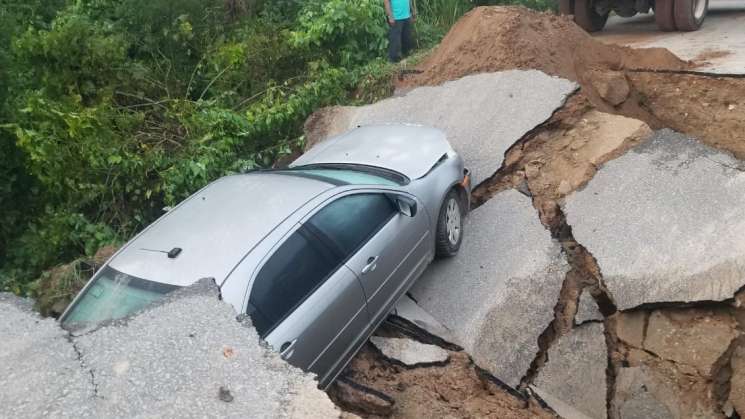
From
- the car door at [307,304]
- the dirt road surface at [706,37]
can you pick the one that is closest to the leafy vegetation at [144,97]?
the car door at [307,304]

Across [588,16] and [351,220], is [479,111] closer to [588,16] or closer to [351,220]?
[351,220]

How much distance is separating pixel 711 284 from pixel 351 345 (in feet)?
9.07

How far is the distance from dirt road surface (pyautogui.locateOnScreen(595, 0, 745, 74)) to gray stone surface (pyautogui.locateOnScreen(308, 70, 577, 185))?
2224 mm

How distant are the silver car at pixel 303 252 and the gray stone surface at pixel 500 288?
311 millimetres

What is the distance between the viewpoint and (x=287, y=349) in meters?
3.96

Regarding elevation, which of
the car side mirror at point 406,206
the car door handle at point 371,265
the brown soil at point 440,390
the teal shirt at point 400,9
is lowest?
the brown soil at point 440,390

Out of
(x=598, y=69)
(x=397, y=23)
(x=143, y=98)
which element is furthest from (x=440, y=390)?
(x=397, y=23)

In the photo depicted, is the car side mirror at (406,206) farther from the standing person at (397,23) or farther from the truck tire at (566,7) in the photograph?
the truck tire at (566,7)

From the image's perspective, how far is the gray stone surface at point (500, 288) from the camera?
5.23 meters

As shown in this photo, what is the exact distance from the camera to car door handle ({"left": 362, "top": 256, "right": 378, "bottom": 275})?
4.70 metres

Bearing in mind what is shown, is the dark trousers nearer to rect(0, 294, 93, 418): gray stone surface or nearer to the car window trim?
the car window trim

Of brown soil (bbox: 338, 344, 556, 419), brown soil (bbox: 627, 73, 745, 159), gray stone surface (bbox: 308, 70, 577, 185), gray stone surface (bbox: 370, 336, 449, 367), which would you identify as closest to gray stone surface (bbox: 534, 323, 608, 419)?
brown soil (bbox: 338, 344, 556, 419)

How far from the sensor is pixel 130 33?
9.38 m

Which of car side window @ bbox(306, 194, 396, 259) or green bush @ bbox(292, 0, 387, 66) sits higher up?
green bush @ bbox(292, 0, 387, 66)
